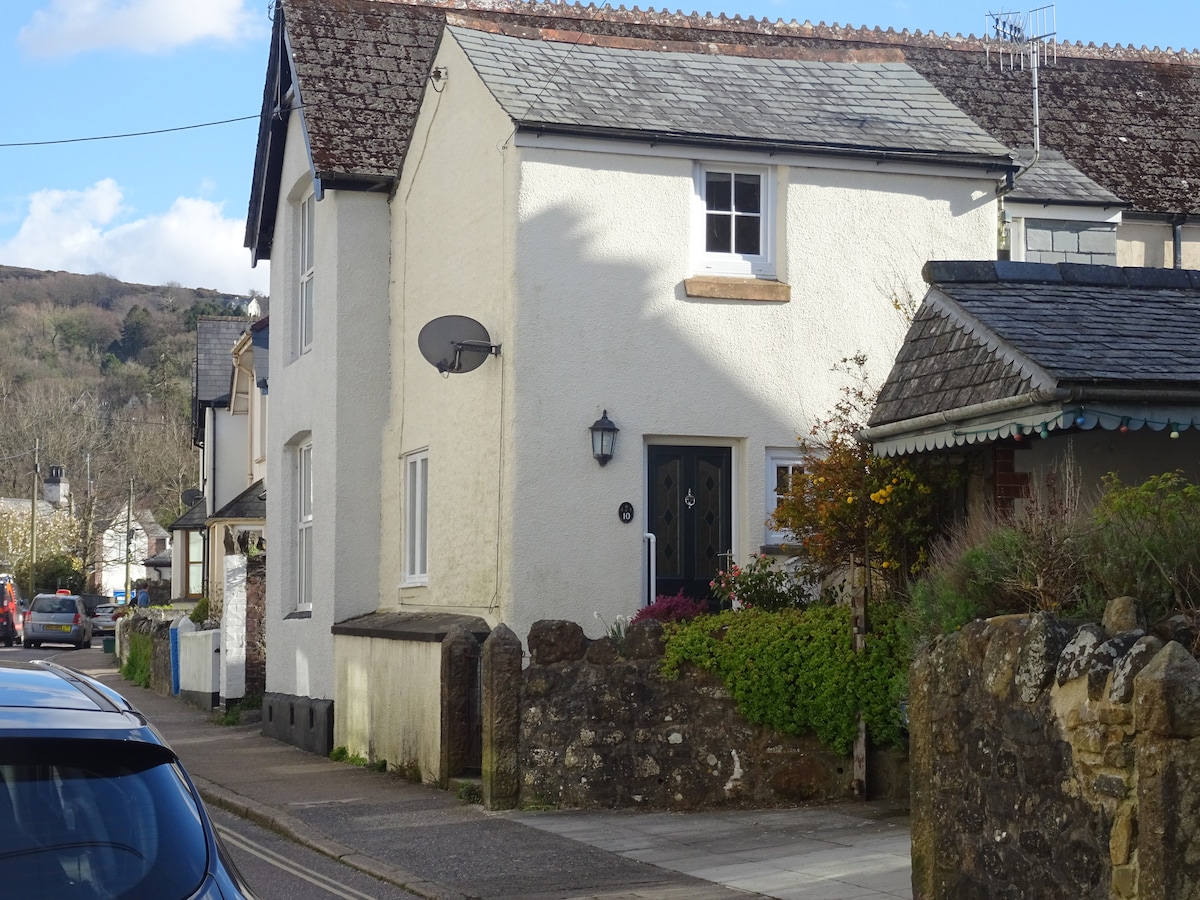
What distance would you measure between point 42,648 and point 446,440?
40434mm

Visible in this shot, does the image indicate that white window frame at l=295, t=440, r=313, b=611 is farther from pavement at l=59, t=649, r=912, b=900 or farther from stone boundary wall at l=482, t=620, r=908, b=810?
stone boundary wall at l=482, t=620, r=908, b=810

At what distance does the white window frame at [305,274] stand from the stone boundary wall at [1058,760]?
12143 mm

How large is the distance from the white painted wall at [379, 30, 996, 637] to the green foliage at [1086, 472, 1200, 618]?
21.2 feet

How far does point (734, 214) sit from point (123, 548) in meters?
77.8

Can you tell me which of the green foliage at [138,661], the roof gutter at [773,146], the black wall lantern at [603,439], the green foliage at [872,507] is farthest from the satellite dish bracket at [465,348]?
the green foliage at [138,661]

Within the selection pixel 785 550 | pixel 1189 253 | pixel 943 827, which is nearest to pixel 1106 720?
pixel 943 827

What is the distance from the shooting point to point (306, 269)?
61.7 feet

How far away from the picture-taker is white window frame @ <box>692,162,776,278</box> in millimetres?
14055

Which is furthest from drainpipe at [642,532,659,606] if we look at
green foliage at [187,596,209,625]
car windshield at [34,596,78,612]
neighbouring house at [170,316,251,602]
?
car windshield at [34,596,78,612]

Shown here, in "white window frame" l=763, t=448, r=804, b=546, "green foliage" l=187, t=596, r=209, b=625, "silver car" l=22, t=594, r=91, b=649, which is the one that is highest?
"white window frame" l=763, t=448, r=804, b=546

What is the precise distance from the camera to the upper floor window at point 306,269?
18531mm

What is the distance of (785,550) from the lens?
13719mm

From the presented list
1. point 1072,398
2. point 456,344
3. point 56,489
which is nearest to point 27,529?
point 56,489

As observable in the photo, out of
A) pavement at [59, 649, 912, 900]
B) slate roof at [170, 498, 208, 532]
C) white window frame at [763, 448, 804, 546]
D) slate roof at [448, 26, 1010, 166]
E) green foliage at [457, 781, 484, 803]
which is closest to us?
pavement at [59, 649, 912, 900]
